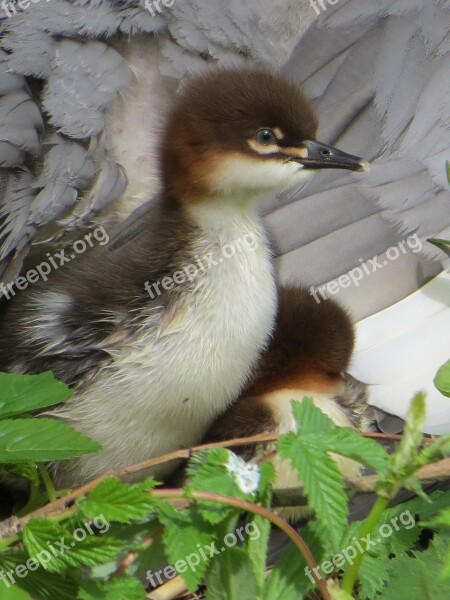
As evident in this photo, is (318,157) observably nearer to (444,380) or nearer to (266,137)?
(266,137)

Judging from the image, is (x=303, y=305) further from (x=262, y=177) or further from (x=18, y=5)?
(x=18, y=5)

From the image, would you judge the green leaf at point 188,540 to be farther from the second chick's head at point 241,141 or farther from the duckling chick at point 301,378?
the second chick's head at point 241,141

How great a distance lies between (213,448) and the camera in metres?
1.59

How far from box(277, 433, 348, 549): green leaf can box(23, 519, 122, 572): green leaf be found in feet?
1.01

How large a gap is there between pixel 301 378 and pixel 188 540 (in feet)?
2.00

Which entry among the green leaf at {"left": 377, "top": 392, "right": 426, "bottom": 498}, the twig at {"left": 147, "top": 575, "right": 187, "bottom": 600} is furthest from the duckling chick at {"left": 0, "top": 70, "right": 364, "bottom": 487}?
the green leaf at {"left": 377, "top": 392, "right": 426, "bottom": 498}

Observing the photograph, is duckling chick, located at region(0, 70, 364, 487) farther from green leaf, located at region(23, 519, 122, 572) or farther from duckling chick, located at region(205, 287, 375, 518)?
green leaf, located at region(23, 519, 122, 572)

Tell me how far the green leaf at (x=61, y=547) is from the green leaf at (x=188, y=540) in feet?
0.28

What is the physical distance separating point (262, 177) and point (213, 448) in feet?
1.75

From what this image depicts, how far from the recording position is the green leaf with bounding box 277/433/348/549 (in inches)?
56.2

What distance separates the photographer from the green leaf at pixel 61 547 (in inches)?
58.4

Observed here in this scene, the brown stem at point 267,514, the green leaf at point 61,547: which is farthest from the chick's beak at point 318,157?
the green leaf at point 61,547

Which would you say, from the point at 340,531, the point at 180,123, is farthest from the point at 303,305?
the point at 340,531

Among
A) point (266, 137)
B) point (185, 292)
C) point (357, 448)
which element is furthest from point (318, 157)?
point (357, 448)
